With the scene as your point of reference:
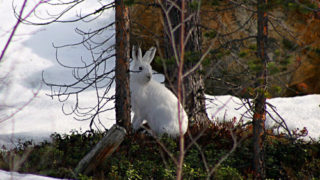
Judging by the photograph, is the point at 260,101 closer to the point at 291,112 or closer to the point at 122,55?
the point at 122,55

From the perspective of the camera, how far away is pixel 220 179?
5.37m

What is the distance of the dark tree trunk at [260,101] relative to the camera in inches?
209

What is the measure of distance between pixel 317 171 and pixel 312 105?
526 centimetres

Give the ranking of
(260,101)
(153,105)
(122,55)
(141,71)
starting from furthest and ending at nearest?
(141,71)
(153,105)
(122,55)
(260,101)

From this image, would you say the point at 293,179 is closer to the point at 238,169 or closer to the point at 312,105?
the point at 238,169

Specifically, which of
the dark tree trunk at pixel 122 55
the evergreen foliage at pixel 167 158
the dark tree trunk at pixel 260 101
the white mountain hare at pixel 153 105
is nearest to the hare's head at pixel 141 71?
the white mountain hare at pixel 153 105

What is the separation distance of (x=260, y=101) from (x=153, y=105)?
6.61 feet

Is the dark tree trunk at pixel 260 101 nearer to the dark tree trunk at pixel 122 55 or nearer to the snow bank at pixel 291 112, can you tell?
the dark tree trunk at pixel 122 55

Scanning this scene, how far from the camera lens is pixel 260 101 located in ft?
18.2

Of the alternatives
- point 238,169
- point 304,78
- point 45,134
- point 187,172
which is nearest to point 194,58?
point 187,172

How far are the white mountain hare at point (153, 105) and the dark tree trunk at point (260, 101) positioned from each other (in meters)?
1.39

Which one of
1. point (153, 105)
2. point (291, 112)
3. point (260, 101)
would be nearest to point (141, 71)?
point (153, 105)

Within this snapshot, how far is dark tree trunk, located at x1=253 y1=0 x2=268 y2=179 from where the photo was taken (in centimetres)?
530

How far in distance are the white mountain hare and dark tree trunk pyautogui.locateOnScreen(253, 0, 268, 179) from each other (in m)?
1.39
